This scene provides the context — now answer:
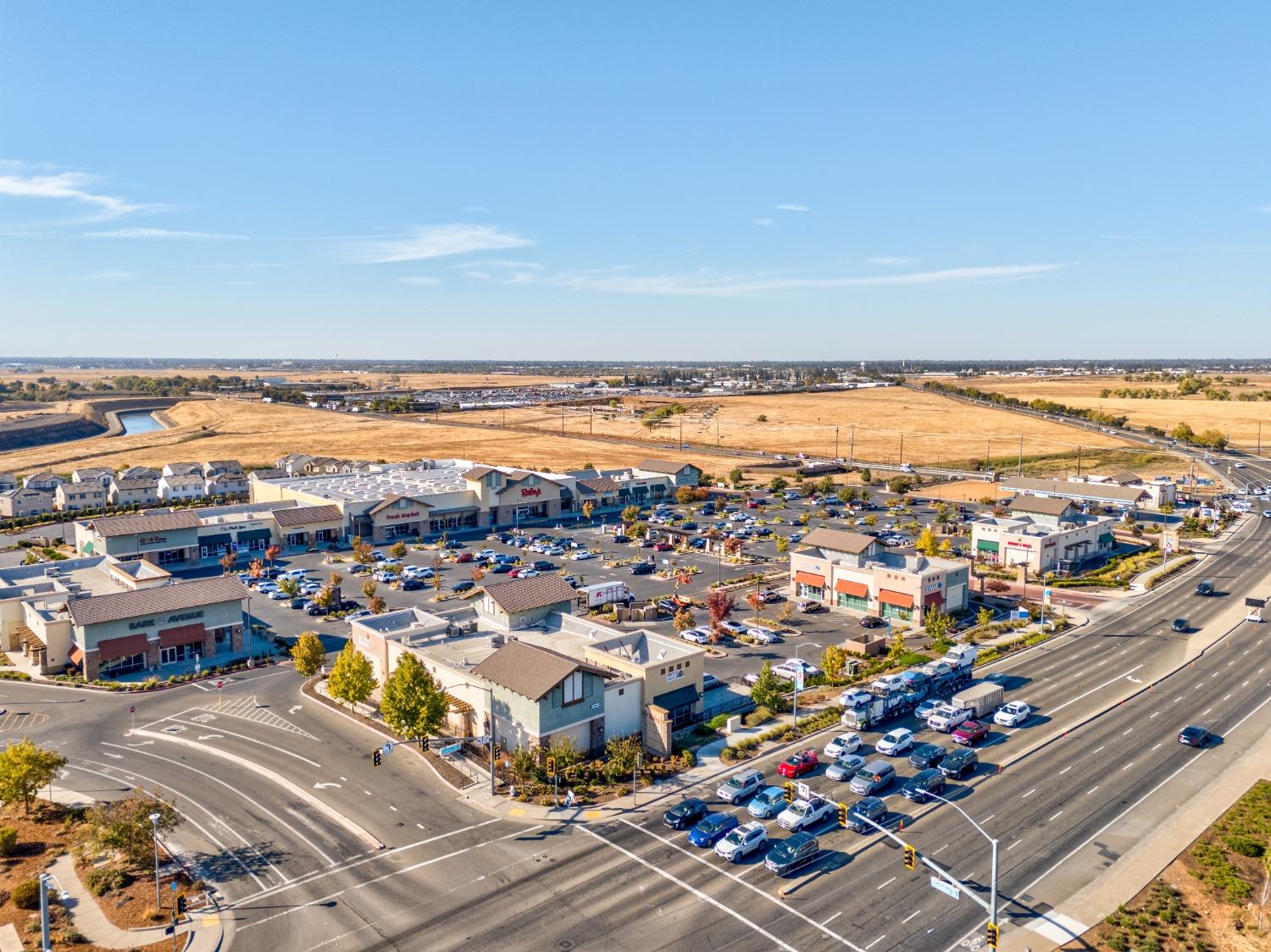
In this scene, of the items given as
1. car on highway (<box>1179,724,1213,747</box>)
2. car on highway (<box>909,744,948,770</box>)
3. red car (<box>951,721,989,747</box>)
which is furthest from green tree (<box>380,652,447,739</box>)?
car on highway (<box>1179,724,1213,747</box>)

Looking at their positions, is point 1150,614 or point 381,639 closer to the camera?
point 381,639

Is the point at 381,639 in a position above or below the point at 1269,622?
above

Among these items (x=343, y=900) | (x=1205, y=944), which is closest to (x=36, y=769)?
(x=343, y=900)

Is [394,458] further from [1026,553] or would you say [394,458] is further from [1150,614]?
[1150,614]

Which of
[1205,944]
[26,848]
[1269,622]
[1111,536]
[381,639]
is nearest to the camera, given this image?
[1205,944]

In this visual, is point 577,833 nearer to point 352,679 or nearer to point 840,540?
point 352,679

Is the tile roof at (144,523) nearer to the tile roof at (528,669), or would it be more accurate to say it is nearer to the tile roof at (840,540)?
the tile roof at (528,669)
